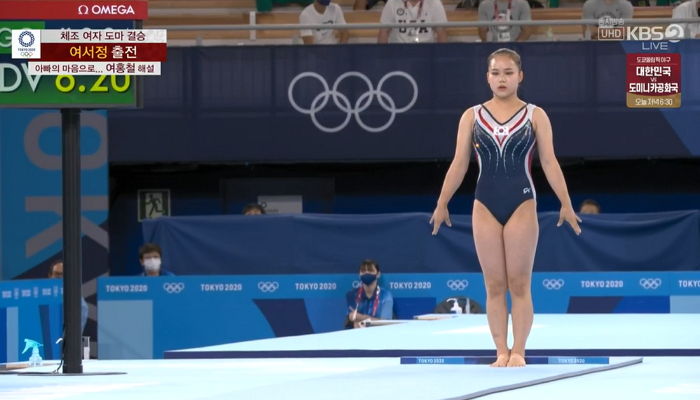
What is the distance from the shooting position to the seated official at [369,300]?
14016mm

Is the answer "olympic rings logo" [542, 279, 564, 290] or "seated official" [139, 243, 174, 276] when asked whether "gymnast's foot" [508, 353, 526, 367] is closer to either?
"olympic rings logo" [542, 279, 564, 290]

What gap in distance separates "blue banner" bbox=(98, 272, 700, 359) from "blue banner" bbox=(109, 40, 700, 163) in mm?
2441

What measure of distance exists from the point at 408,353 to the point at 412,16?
8902mm

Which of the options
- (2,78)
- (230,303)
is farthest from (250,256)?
(2,78)

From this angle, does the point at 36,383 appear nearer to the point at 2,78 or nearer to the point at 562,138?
the point at 2,78

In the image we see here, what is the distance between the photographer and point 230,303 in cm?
1455

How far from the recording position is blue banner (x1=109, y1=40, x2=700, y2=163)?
1616cm

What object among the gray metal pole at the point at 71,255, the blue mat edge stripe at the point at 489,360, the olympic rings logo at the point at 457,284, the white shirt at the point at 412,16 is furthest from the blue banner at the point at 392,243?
the gray metal pole at the point at 71,255

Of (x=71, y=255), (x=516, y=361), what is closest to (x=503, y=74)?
(x=516, y=361)

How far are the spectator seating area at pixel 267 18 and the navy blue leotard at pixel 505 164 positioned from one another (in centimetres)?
947

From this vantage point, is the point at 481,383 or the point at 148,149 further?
the point at 148,149

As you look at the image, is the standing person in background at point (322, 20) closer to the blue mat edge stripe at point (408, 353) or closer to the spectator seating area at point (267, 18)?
the spectator seating area at point (267, 18)

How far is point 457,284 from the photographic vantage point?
14125mm

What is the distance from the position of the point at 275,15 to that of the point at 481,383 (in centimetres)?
1246
